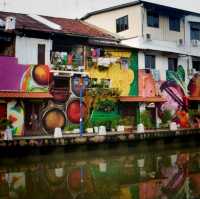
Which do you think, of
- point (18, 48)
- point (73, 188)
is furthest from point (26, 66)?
point (73, 188)

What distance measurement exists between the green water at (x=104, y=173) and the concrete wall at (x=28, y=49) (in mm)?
5488

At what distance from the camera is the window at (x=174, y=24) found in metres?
29.1

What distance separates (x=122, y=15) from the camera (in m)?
28.4

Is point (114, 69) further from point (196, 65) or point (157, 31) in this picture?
point (196, 65)

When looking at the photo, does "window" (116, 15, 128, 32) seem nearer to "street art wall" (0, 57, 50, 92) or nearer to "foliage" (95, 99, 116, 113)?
"foliage" (95, 99, 116, 113)

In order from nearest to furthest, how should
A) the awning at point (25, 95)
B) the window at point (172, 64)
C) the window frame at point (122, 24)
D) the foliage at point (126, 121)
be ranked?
the awning at point (25, 95), the foliage at point (126, 121), the window frame at point (122, 24), the window at point (172, 64)

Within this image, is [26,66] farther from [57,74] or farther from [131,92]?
[131,92]

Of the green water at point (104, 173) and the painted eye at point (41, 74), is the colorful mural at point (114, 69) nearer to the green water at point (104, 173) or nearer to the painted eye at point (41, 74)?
the painted eye at point (41, 74)

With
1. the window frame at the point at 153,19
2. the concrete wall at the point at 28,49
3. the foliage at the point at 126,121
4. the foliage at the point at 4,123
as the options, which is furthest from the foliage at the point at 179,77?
the foliage at the point at 4,123

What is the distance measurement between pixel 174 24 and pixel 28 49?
11.8m

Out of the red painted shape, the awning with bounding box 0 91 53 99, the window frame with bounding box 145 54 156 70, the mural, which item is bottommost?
the red painted shape

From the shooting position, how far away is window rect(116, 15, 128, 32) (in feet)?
92.2

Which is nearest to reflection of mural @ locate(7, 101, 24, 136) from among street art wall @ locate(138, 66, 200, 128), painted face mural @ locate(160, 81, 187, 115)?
street art wall @ locate(138, 66, 200, 128)

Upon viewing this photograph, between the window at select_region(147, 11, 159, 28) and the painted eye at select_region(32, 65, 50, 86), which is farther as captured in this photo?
the window at select_region(147, 11, 159, 28)
